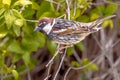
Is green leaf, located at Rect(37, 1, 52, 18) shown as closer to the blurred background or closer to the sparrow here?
the blurred background

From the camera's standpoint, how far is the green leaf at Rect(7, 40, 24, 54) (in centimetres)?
263

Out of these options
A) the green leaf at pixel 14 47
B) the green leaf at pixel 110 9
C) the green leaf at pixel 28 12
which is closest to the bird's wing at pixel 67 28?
the green leaf at pixel 28 12

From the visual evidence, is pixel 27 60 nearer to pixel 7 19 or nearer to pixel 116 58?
pixel 7 19

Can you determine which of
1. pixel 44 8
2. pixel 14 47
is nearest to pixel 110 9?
pixel 44 8

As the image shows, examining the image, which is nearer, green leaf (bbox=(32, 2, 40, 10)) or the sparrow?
the sparrow

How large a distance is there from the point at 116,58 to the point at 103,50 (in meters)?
0.48

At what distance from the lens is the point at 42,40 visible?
9.02 ft

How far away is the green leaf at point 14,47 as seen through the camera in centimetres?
263

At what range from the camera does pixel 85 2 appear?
2.51m

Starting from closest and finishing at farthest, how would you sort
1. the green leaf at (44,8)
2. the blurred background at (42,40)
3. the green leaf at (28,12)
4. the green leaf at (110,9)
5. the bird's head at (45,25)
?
the bird's head at (45,25)
the blurred background at (42,40)
the green leaf at (28,12)
the green leaf at (44,8)
the green leaf at (110,9)

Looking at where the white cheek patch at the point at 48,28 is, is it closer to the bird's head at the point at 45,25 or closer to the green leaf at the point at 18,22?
the bird's head at the point at 45,25

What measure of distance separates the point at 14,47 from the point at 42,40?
0.21m

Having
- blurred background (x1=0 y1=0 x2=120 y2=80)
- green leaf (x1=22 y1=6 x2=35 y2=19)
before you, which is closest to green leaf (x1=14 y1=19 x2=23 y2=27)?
blurred background (x1=0 y1=0 x2=120 y2=80)

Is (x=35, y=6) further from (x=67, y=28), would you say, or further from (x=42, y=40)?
(x=67, y=28)
